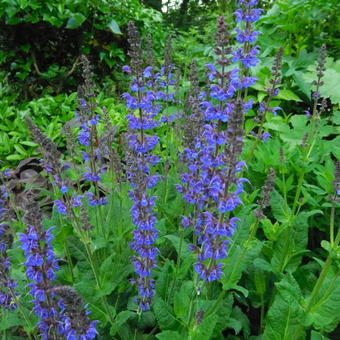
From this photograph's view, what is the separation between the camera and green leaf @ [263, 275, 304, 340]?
96.7 inches

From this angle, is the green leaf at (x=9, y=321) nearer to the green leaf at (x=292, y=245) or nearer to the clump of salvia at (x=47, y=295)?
the clump of salvia at (x=47, y=295)

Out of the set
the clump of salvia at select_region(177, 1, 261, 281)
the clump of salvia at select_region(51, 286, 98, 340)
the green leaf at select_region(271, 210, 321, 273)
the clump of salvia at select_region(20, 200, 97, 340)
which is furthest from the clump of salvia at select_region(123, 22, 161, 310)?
the green leaf at select_region(271, 210, 321, 273)

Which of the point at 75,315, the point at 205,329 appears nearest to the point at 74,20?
the point at 205,329

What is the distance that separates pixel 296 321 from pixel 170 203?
174 centimetres

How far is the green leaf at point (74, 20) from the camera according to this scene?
6771 mm

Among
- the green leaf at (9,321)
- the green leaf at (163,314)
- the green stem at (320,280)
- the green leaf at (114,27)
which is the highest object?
the green leaf at (114,27)

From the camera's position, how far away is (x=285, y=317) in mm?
2561

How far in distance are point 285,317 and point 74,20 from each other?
6.15 m

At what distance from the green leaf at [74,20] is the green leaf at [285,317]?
5.93 meters

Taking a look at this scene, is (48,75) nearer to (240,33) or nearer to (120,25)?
(120,25)

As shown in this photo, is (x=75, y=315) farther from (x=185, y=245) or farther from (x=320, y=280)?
(x=320, y=280)

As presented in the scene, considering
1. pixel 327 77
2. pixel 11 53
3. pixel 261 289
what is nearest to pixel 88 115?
pixel 261 289

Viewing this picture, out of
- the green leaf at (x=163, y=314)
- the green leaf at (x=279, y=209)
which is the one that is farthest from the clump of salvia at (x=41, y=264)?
the green leaf at (x=279, y=209)

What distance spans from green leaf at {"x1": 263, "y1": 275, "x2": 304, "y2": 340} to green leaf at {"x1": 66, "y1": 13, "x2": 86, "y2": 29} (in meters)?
5.93
